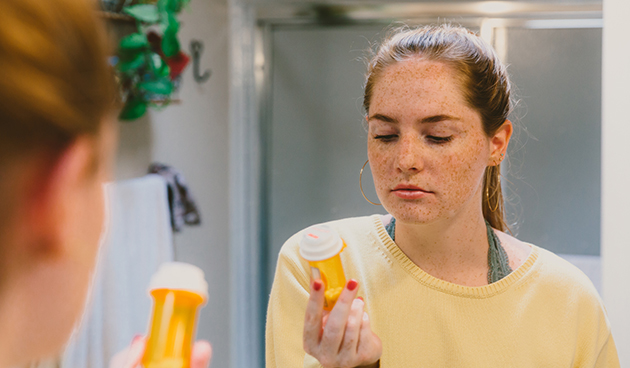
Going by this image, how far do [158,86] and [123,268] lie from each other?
376 mm

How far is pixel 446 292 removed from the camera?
69 centimetres

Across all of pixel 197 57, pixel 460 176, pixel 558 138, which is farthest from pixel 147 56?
pixel 558 138

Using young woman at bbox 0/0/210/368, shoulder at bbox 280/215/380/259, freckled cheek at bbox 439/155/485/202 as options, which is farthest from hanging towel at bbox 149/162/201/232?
young woman at bbox 0/0/210/368

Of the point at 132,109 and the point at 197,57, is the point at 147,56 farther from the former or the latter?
the point at 197,57

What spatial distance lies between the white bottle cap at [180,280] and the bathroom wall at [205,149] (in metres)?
0.85

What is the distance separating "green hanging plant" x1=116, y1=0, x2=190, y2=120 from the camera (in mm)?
954

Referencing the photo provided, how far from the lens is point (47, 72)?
0.60ft

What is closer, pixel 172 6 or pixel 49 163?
pixel 49 163

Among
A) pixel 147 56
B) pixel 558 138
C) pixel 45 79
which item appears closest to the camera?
pixel 45 79

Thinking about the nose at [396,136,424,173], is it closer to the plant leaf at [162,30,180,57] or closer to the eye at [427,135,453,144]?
the eye at [427,135,453,144]

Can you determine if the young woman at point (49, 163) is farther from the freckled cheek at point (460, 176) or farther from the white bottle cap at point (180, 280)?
the freckled cheek at point (460, 176)

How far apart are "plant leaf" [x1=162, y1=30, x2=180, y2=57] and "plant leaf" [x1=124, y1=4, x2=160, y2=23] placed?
0.17 feet

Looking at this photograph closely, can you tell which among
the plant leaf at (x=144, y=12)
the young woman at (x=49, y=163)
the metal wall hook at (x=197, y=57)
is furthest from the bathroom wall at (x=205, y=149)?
the young woman at (x=49, y=163)

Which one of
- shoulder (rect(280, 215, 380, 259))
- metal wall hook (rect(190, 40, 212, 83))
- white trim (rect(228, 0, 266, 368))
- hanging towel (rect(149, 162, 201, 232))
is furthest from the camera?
white trim (rect(228, 0, 266, 368))
